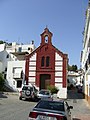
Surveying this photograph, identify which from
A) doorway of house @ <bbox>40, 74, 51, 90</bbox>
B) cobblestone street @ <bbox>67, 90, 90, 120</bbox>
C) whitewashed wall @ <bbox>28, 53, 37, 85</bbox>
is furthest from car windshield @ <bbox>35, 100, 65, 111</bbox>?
whitewashed wall @ <bbox>28, 53, 37, 85</bbox>

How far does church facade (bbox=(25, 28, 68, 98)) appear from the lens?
139 feet

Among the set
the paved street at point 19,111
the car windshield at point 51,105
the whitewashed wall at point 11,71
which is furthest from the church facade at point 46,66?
the car windshield at point 51,105

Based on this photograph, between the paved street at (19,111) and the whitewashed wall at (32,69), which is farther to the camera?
the whitewashed wall at (32,69)

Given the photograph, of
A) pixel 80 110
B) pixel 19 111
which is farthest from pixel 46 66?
pixel 19 111

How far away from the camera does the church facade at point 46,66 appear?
42.2 meters

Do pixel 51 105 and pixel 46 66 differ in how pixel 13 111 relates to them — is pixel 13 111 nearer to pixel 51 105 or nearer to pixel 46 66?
pixel 51 105

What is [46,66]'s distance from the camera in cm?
4344

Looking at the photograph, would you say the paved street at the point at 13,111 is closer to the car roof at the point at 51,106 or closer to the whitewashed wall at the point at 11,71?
the car roof at the point at 51,106

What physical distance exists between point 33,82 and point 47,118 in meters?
34.2

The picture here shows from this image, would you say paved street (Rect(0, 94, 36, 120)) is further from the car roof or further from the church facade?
the church facade

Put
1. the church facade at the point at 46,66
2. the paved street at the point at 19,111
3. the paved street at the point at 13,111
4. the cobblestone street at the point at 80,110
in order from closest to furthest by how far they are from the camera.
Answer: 1. the paved street at the point at 13,111
2. the paved street at the point at 19,111
3. the cobblestone street at the point at 80,110
4. the church facade at the point at 46,66

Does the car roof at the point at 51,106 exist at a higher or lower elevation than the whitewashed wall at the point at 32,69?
lower

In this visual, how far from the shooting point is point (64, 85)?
1638 inches

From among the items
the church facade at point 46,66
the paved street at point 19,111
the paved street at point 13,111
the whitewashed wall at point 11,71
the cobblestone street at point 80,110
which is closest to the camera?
the paved street at point 13,111
